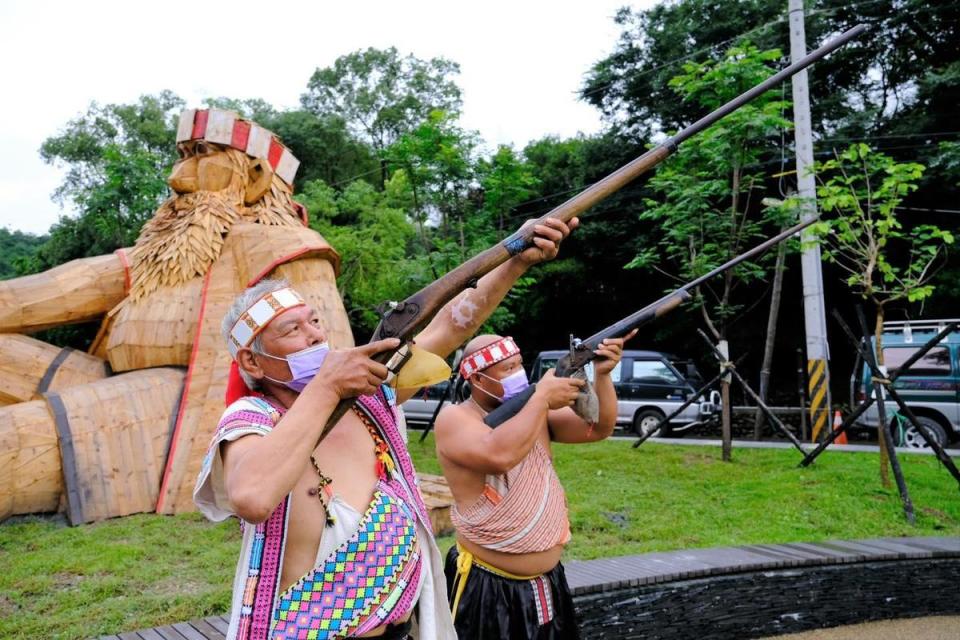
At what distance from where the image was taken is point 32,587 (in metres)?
5.03

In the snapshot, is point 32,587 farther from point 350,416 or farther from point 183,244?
point 350,416

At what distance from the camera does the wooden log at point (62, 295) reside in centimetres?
735

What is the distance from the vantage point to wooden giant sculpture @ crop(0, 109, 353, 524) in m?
6.54

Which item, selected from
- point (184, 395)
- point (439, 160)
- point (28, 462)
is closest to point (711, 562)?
point (184, 395)

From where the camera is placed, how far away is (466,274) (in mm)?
2301

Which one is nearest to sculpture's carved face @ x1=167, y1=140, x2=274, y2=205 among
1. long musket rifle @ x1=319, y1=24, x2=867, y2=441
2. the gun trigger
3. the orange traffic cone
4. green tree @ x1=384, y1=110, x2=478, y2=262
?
green tree @ x1=384, y1=110, x2=478, y2=262

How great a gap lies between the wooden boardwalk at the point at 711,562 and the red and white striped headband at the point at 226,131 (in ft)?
16.5

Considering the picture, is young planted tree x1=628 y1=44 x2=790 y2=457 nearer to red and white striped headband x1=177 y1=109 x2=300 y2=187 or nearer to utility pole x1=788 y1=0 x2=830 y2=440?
utility pole x1=788 y1=0 x2=830 y2=440

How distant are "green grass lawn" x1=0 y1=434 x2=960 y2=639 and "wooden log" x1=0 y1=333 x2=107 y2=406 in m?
1.36

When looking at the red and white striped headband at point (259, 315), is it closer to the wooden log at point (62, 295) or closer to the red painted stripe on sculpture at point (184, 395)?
the red painted stripe on sculpture at point (184, 395)

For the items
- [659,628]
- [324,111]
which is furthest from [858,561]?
[324,111]

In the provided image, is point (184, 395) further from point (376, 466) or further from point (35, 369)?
point (376, 466)

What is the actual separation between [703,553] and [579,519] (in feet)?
6.29

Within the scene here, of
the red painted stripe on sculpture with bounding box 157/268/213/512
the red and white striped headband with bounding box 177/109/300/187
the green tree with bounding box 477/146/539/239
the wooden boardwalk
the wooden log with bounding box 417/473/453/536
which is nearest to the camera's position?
the wooden boardwalk
